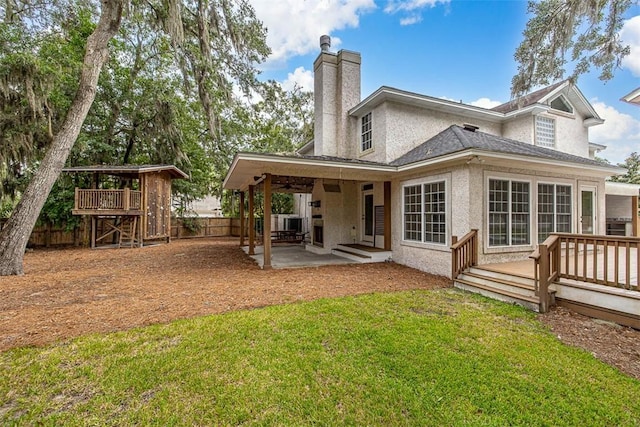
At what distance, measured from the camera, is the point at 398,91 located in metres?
9.27

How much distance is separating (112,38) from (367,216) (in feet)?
36.7

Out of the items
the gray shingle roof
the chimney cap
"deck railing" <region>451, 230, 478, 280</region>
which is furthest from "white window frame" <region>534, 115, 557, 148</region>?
the chimney cap

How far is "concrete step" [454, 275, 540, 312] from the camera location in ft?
16.0

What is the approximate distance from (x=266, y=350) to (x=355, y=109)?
955 cm

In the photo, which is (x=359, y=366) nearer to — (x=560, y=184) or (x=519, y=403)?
(x=519, y=403)

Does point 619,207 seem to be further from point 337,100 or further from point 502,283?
point 337,100

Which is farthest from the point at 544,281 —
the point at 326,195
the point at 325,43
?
the point at 325,43

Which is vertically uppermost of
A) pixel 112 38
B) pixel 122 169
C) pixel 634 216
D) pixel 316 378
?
pixel 112 38

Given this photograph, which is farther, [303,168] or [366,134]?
[366,134]

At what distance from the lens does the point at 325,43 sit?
12.1 meters

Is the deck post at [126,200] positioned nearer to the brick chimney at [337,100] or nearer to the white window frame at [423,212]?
the brick chimney at [337,100]

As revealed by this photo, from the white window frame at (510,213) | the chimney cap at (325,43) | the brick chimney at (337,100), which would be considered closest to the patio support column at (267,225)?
the brick chimney at (337,100)

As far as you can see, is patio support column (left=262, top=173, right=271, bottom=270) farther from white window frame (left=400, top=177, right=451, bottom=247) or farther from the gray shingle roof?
white window frame (left=400, top=177, right=451, bottom=247)

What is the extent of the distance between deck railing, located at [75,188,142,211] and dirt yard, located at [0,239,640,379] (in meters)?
3.28
